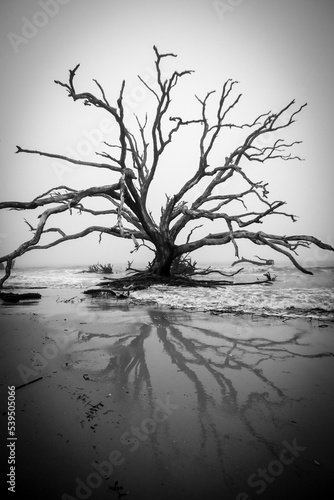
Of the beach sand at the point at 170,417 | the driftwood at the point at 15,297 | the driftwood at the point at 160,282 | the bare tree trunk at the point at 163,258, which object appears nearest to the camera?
the beach sand at the point at 170,417

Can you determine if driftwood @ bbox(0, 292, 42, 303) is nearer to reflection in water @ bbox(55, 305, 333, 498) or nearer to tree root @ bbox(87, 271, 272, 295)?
tree root @ bbox(87, 271, 272, 295)

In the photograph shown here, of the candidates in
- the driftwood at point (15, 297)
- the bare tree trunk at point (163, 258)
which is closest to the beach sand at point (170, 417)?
the driftwood at point (15, 297)

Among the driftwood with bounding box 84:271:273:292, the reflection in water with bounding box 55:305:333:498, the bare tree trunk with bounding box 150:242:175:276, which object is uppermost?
the bare tree trunk with bounding box 150:242:175:276

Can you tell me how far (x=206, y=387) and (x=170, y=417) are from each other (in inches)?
13.9

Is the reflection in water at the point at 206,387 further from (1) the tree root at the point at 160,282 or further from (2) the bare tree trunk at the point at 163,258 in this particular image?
(2) the bare tree trunk at the point at 163,258

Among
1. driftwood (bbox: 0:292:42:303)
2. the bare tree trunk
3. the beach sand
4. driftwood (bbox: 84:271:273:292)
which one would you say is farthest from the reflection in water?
the bare tree trunk

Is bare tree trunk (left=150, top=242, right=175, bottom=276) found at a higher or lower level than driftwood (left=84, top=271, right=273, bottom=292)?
higher

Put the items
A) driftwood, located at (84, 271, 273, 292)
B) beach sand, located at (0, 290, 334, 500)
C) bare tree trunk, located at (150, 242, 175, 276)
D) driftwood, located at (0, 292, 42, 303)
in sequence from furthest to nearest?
bare tree trunk, located at (150, 242, 175, 276)
driftwood, located at (84, 271, 273, 292)
driftwood, located at (0, 292, 42, 303)
beach sand, located at (0, 290, 334, 500)

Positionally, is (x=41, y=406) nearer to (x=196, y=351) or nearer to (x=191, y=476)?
(x=191, y=476)

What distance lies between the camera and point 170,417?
1.13m

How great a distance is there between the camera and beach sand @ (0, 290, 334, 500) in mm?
790

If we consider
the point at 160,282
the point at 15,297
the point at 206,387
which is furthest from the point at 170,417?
the point at 160,282

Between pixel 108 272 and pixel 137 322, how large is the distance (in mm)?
13383

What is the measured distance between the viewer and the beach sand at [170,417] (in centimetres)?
79
